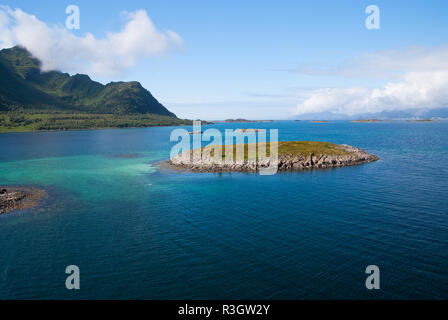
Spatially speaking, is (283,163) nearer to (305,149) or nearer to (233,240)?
(305,149)

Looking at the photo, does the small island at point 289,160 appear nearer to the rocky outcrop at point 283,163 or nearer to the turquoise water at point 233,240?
the rocky outcrop at point 283,163

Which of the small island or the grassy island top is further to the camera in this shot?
the grassy island top

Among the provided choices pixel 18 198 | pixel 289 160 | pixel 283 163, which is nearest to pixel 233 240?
pixel 18 198

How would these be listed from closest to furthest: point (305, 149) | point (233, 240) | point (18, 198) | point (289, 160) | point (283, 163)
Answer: point (233, 240) < point (18, 198) < point (283, 163) < point (289, 160) < point (305, 149)

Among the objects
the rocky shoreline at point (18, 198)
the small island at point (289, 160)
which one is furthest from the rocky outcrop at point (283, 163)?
the rocky shoreline at point (18, 198)

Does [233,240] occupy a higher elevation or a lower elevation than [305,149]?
lower

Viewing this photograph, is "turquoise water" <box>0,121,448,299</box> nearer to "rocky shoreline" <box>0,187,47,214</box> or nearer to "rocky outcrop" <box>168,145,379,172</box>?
"rocky shoreline" <box>0,187,47,214</box>

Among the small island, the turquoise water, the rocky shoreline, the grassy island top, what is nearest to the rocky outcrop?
the small island
